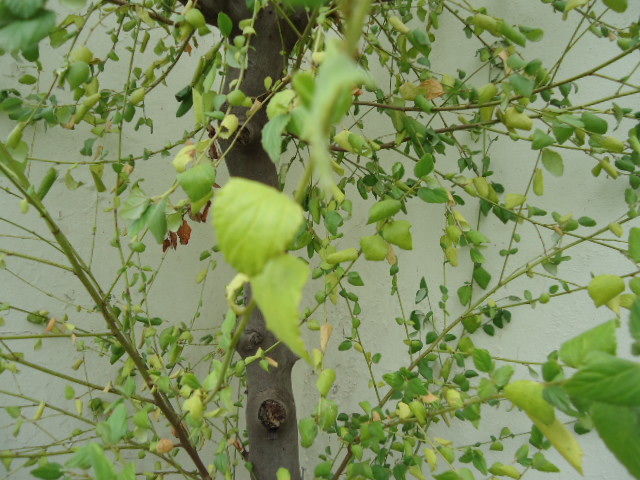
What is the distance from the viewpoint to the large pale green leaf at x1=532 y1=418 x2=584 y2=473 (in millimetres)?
170

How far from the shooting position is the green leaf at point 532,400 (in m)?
0.18

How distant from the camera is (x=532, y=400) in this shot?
7.4 inches

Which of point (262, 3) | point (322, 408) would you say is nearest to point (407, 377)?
point (322, 408)

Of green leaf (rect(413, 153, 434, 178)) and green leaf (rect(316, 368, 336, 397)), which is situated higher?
green leaf (rect(413, 153, 434, 178))

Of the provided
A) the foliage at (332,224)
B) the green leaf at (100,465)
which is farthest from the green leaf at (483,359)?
the green leaf at (100,465)

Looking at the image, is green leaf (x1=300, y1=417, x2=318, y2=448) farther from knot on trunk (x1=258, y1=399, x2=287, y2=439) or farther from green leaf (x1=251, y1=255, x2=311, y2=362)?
green leaf (x1=251, y1=255, x2=311, y2=362)

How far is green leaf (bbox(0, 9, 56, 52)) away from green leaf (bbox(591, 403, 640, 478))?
0.86 feet

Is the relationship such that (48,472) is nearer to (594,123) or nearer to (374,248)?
(374,248)

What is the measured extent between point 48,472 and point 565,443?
31 cm

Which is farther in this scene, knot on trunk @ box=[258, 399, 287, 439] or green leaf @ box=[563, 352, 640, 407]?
knot on trunk @ box=[258, 399, 287, 439]

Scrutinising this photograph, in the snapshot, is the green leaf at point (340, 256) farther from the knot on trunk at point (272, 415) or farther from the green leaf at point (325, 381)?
the knot on trunk at point (272, 415)

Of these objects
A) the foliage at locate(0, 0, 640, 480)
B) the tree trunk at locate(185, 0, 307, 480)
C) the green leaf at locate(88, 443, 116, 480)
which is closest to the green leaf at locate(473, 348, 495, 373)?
the foliage at locate(0, 0, 640, 480)

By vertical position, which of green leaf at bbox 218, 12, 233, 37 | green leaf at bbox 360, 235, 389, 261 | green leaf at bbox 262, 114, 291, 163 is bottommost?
green leaf at bbox 262, 114, 291, 163

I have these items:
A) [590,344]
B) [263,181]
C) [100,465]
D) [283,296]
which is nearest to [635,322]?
[590,344]
